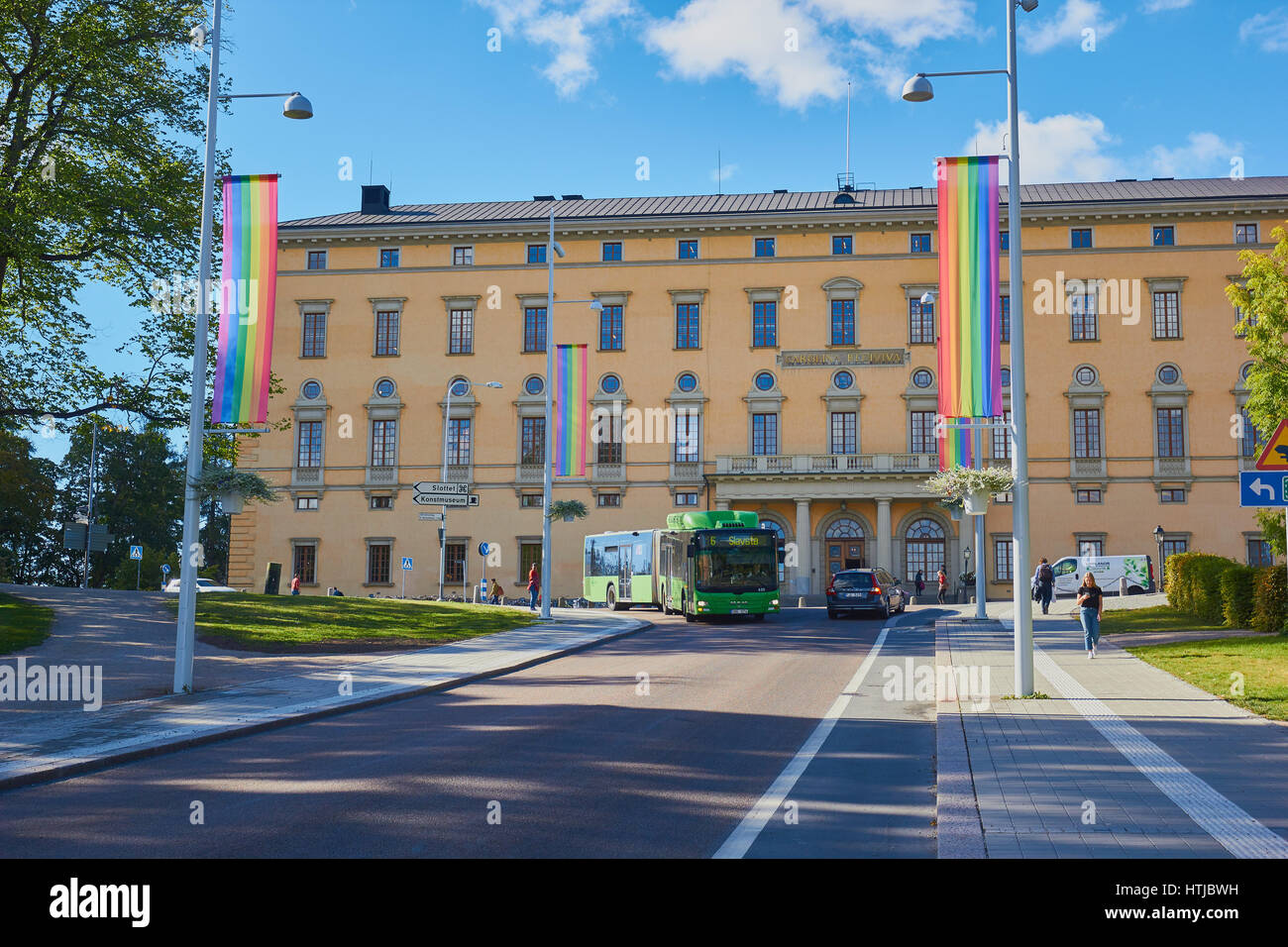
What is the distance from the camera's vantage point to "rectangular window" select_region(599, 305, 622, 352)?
60906 millimetres

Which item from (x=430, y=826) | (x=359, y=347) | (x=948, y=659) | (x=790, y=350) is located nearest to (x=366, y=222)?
(x=359, y=347)

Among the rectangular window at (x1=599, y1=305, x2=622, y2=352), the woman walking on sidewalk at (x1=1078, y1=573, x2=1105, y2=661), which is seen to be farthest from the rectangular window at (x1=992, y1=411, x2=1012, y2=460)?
the woman walking on sidewalk at (x1=1078, y1=573, x2=1105, y2=661)

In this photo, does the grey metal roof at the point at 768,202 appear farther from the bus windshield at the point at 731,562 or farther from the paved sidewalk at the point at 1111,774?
the paved sidewalk at the point at 1111,774

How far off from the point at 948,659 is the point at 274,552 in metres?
49.0

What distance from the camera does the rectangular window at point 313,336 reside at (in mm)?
63562

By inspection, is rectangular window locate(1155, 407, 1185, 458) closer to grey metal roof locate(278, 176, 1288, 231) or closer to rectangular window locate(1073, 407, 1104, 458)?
rectangular window locate(1073, 407, 1104, 458)

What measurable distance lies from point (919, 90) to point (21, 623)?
19.9m

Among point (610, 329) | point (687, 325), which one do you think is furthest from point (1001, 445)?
point (610, 329)

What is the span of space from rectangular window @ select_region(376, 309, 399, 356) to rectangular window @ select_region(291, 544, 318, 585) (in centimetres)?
1180

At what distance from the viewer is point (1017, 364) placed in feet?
49.0

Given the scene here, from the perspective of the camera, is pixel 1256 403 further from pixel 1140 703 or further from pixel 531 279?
pixel 531 279

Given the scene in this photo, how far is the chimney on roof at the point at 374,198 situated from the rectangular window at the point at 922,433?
34034mm

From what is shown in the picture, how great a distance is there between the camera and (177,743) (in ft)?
38.3
